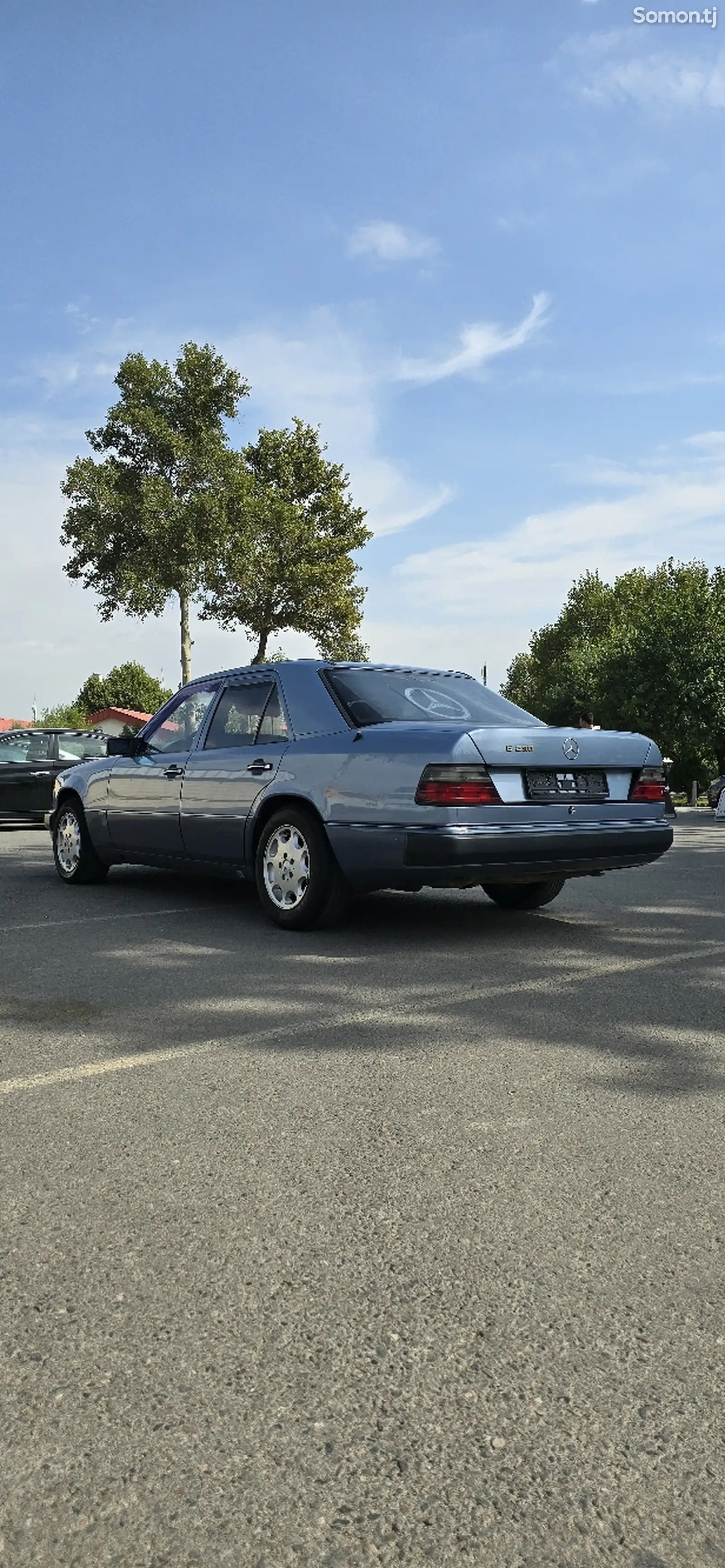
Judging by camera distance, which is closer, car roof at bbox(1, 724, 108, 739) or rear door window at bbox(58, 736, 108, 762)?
car roof at bbox(1, 724, 108, 739)

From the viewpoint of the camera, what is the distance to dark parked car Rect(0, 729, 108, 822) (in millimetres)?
17859

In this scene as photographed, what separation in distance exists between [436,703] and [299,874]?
1357 millimetres

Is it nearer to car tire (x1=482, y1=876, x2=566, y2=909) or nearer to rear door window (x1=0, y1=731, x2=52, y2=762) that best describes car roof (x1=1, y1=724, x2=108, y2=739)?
rear door window (x1=0, y1=731, x2=52, y2=762)

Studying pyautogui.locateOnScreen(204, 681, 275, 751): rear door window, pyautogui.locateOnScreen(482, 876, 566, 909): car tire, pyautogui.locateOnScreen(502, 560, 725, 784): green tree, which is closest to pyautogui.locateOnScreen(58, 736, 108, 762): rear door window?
pyautogui.locateOnScreen(204, 681, 275, 751): rear door window

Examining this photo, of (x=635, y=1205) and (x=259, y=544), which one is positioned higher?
(x=259, y=544)

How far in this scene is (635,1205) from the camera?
3211 mm

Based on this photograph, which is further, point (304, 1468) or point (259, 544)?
point (259, 544)

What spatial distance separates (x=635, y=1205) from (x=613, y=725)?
55.4m

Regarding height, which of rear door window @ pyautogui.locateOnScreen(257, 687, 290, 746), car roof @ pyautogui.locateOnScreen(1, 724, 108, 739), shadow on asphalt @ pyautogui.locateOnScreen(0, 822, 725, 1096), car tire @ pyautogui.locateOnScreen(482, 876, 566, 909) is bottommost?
shadow on asphalt @ pyautogui.locateOnScreen(0, 822, 725, 1096)

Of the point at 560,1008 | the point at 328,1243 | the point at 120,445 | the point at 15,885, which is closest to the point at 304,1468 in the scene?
the point at 328,1243

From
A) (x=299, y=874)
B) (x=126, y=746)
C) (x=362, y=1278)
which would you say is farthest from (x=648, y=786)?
(x=362, y=1278)

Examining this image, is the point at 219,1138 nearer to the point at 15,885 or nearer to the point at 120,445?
the point at 15,885

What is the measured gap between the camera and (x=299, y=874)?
25.0 feet

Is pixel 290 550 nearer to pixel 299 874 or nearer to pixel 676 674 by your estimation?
pixel 676 674
